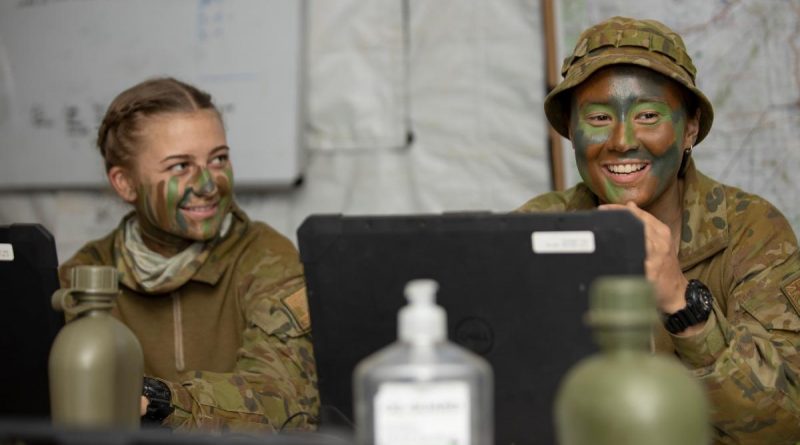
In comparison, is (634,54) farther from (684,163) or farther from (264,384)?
(264,384)

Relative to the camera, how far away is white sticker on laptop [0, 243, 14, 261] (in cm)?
159

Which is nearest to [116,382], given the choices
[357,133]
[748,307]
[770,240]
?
[748,307]

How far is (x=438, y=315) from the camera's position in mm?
1050

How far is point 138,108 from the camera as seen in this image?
243 cm

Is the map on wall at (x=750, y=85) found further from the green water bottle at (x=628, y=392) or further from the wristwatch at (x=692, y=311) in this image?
the green water bottle at (x=628, y=392)

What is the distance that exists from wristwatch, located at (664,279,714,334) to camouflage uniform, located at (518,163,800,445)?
0.05 ft

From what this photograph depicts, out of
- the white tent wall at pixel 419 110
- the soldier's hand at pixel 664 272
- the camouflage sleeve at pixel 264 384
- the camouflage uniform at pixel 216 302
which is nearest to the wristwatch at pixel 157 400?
the camouflage sleeve at pixel 264 384

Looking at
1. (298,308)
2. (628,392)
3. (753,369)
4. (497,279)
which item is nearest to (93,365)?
(497,279)

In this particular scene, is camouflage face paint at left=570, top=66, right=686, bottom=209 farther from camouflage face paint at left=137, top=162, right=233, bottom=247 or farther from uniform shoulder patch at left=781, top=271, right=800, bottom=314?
camouflage face paint at left=137, top=162, right=233, bottom=247

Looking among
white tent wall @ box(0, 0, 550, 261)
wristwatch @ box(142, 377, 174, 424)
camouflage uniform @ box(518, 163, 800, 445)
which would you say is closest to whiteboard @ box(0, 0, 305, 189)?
white tent wall @ box(0, 0, 550, 261)

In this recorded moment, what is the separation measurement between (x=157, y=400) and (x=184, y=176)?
729mm

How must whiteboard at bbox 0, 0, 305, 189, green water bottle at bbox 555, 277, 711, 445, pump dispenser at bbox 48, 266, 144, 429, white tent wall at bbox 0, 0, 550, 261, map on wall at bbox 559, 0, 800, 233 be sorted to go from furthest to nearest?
whiteboard at bbox 0, 0, 305, 189 < white tent wall at bbox 0, 0, 550, 261 < map on wall at bbox 559, 0, 800, 233 < pump dispenser at bbox 48, 266, 144, 429 < green water bottle at bbox 555, 277, 711, 445

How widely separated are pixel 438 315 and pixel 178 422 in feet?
2.95

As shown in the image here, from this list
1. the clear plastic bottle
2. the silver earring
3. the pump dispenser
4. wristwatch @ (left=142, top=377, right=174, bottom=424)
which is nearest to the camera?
the clear plastic bottle
